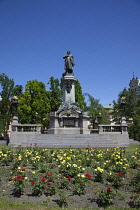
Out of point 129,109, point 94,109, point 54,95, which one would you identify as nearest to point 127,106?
point 129,109

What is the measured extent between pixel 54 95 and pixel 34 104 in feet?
27.6

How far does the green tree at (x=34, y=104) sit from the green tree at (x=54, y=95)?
1.84m

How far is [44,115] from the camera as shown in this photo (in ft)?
135

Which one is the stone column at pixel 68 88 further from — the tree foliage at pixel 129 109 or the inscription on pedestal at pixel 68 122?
the tree foliage at pixel 129 109

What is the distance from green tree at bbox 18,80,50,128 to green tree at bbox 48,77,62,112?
72.3 inches

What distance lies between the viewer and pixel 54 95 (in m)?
47.4

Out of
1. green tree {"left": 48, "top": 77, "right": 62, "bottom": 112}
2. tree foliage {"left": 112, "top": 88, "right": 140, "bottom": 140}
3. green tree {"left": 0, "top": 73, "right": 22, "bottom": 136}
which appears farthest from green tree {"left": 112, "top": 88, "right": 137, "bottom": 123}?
green tree {"left": 0, "top": 73, "right": 22, "bottom": 136}

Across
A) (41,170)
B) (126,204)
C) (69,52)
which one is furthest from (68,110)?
(126,204)

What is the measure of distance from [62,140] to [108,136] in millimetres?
5118

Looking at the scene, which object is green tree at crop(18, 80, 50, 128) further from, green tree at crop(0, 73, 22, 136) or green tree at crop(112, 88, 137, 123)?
green tree at crop(112, 88, 137, 123)

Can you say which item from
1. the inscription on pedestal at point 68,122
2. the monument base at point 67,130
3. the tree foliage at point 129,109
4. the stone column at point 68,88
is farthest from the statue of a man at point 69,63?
the tree foliage at point 129,109

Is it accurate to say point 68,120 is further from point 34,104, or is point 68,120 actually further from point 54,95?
point 54,95

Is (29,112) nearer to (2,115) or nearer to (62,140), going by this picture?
(2,115)

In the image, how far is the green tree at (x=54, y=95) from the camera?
150 feet
